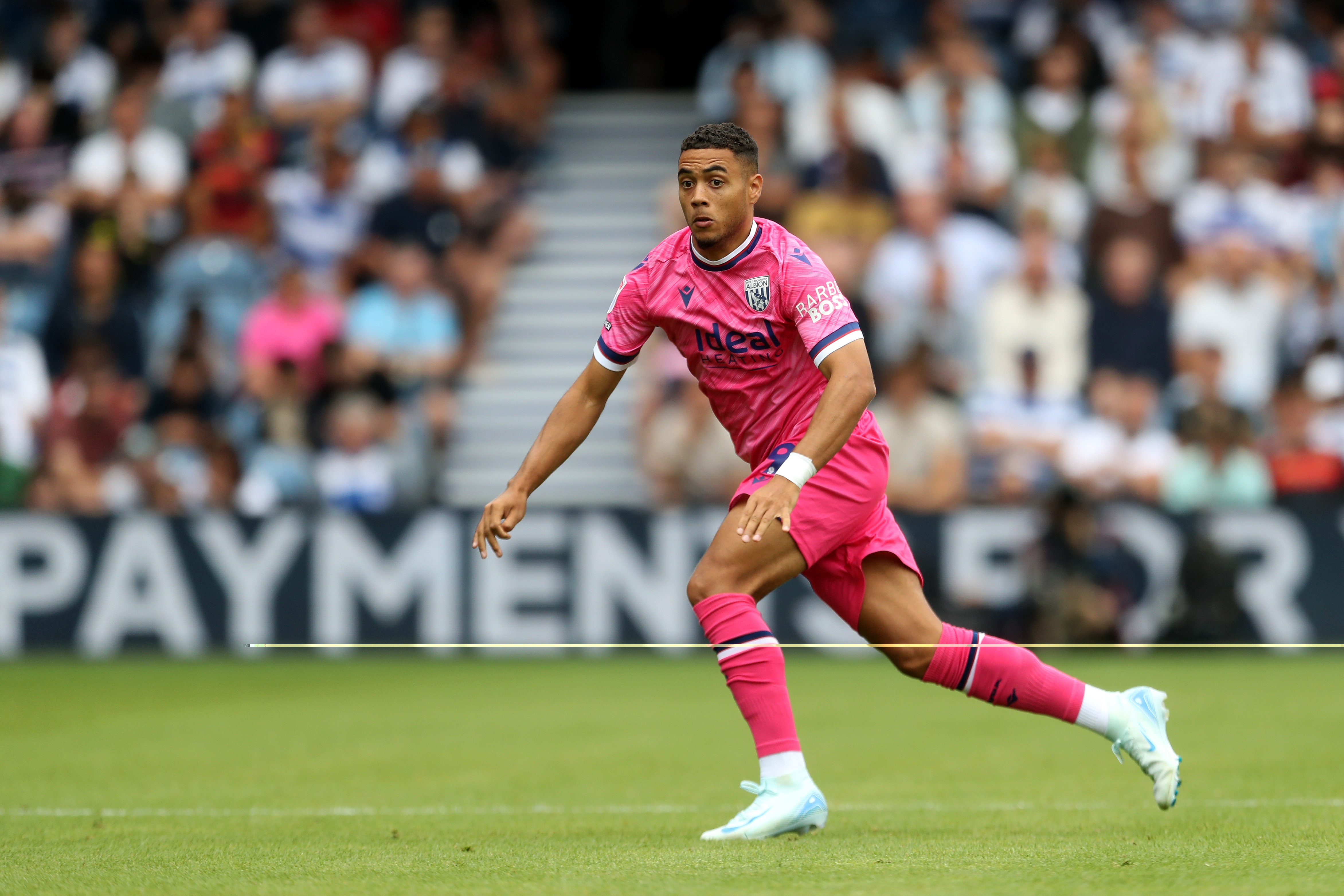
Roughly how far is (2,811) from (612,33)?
50.6 feet

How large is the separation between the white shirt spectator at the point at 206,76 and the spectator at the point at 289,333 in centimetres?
302

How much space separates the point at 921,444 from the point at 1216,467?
7.34 ft

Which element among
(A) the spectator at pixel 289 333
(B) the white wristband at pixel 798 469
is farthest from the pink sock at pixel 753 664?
(A) the spectator at pixel 289 333

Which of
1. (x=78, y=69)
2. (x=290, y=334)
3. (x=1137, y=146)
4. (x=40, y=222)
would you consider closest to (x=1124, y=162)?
(x=1137, y=146)

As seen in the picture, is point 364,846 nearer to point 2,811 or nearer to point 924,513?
point 2,811

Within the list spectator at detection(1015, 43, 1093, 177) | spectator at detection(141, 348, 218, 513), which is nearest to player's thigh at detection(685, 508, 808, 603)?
spectator at detection(141, 348, 218, 513)

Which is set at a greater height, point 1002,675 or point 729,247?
point 729,247

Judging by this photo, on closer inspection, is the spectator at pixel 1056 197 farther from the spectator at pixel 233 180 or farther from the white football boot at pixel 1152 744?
the white football boot at pixel 1152 744

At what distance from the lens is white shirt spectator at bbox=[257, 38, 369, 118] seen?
18297 mm

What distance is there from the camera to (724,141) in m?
6.19

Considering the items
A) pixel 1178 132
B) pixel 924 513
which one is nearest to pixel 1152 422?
pixel 924 513

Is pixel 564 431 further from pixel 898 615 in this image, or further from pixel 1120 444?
pixel 1120 444

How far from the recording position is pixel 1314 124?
55.1ft

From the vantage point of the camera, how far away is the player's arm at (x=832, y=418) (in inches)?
229
